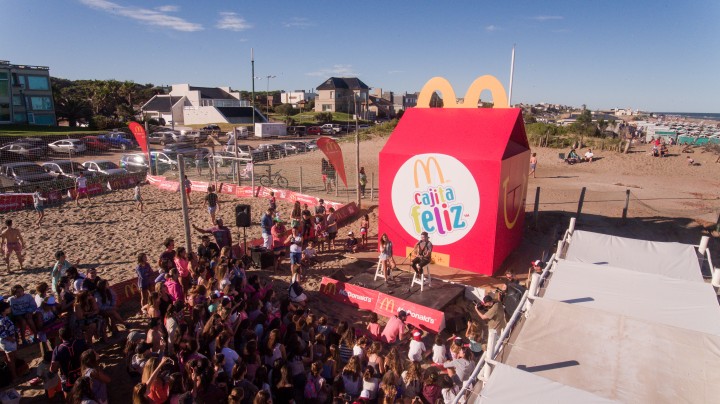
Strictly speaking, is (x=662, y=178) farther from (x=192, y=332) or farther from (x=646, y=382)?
(x=192, y=332)

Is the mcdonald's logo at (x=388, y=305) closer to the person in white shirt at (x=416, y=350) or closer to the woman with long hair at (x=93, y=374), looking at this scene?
the person in white shirt at (x=416, y=350)

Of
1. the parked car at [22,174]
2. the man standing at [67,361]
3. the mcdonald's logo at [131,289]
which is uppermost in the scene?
Answer: the parked car at [22,174]

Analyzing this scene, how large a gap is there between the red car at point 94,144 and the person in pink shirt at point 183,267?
3128 cm

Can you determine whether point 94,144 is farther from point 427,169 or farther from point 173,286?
point 427,169

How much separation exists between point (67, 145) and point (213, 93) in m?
43.8

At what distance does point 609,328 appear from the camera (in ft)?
16.8

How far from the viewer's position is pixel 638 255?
7.67m

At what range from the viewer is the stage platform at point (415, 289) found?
9.23 metres

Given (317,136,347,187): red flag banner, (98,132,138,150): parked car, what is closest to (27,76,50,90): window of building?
(98,132,138,150): parked car

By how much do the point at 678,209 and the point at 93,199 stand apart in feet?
84.5

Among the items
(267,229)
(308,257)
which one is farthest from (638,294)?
(267,229)

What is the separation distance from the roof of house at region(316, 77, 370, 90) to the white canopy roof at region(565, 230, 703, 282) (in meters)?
73.8

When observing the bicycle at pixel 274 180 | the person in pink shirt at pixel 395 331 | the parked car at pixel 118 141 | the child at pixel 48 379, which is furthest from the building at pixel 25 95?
the person in pink shirt at pixel 395 331

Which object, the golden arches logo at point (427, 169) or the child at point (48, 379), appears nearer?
the child at point (48, 379)
